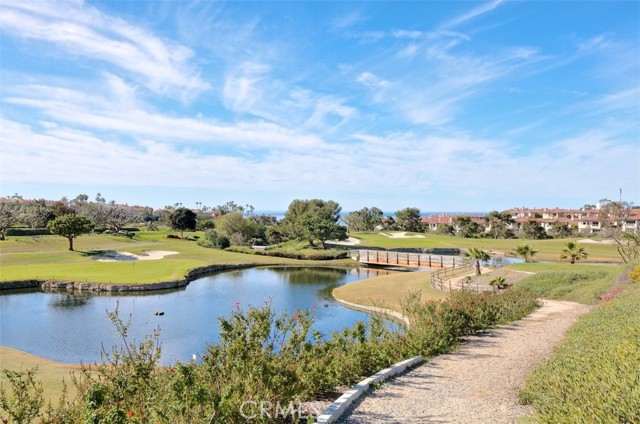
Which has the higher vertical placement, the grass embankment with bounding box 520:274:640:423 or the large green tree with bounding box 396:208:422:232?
the large green tree with bounding box 396:208:422:232

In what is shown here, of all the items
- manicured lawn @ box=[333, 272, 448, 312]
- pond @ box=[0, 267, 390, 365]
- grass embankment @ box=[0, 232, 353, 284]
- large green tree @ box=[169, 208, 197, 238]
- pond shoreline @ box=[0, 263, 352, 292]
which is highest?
large green tree @ box=[169, 208, 197, 238]

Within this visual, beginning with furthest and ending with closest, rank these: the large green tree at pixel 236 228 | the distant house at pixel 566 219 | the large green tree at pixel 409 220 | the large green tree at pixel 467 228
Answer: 1. the large green tree at pixel 409 220
2. the distant house at pixel 566 219
3. the large green tree at pixel 467 228
4. the large green tree at pixel 236 228

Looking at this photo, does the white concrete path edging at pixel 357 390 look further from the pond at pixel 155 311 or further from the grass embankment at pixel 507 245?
the grass embankment at pixel 507 245

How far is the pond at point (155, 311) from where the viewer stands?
18.5 meters

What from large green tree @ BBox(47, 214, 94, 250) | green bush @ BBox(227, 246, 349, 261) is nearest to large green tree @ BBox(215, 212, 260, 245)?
green bush @ BBox(227, 246, 349, 261)

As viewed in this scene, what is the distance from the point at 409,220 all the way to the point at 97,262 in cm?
7322

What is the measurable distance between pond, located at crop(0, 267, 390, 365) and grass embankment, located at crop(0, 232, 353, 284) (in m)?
2.93

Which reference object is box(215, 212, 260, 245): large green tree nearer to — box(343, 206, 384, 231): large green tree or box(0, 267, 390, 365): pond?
box(0, 267, 390, 365): pond

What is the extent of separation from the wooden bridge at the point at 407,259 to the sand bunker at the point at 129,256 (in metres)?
22.6

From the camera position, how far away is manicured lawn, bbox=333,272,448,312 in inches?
986

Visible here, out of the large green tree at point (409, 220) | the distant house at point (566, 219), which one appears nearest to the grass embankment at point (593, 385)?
the distant house at point (566, 219)

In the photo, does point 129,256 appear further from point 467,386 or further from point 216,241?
point 467,386

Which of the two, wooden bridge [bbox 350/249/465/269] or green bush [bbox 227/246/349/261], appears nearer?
wooden bridge [bbox 350/249/465/269]

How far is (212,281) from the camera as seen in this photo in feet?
124
